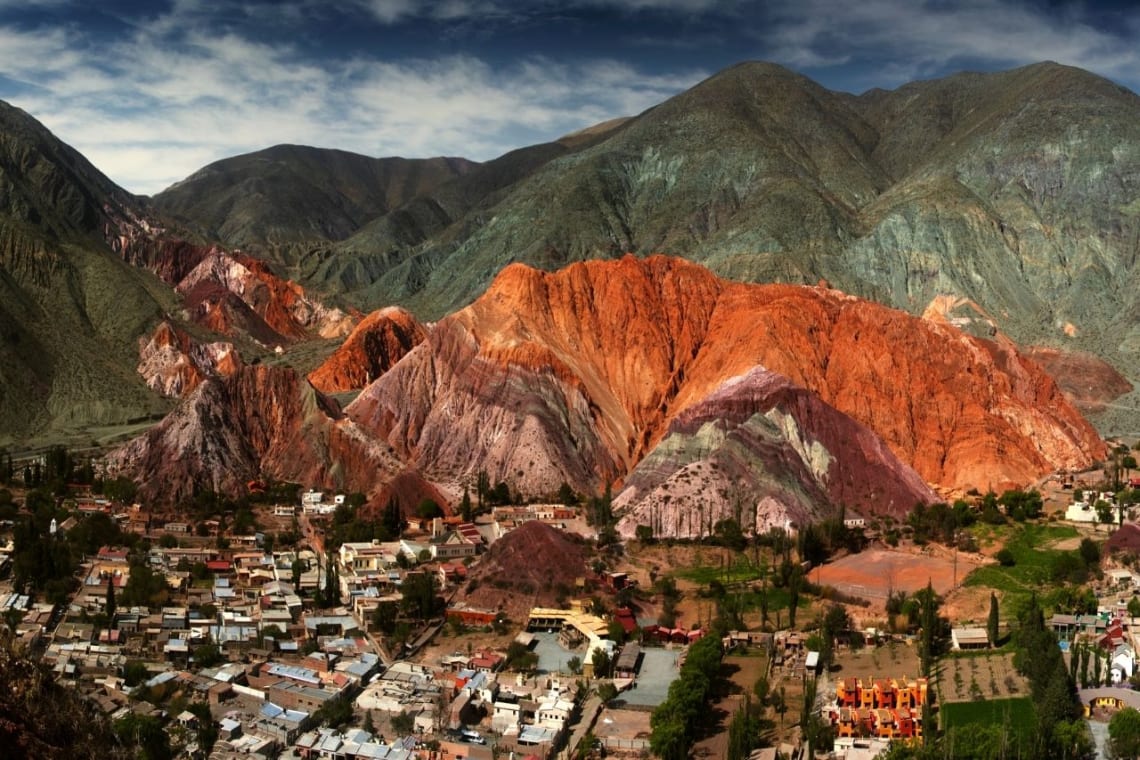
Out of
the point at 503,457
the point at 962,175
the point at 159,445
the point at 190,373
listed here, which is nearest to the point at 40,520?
the point at 159,445

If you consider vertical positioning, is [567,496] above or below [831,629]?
above

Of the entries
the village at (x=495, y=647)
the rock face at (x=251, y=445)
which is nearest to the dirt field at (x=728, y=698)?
the village at (x=495, y=647)

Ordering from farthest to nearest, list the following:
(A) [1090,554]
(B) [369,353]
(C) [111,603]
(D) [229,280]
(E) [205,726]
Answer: (D) [229,280]
(B) [369,353]
(A) [1090,554]
(C) [111,603]
(E) [205,726]

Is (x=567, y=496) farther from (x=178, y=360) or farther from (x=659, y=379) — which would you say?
(x=178, y=360)

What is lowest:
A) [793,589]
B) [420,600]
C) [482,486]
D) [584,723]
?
[584,723]

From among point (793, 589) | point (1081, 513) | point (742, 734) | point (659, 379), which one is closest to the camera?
point (742, 734)

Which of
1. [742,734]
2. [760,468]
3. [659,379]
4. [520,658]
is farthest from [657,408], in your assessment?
[742,734]

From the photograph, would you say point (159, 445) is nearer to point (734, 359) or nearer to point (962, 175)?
point (734, 359)
